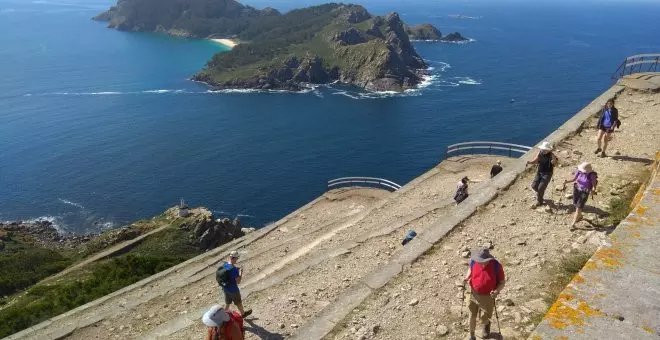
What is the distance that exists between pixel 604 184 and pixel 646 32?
713 ft

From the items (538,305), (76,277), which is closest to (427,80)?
(76,277)

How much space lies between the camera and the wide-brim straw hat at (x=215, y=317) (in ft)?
24.1

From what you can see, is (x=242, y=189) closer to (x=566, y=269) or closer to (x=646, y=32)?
(x=566, y=269)

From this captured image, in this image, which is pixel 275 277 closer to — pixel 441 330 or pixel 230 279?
pixel 230 279

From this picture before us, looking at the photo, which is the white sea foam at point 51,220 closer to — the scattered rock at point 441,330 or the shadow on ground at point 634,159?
the scattered rock at point 441,330

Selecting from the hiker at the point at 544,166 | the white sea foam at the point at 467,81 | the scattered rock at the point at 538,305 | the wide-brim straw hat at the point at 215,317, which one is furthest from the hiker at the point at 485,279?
the white sea foam at the point at 467,81

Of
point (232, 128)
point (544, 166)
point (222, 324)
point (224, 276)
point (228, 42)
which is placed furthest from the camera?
point (228, 42)

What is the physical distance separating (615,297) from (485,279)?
1821 mm

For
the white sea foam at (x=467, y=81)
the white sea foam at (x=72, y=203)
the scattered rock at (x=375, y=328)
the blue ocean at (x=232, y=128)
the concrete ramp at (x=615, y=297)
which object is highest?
the concrete ramp at (x=615, y=297)

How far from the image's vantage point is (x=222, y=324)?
7477mm

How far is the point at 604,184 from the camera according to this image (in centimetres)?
1320

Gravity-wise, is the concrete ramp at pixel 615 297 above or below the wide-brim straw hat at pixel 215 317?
above

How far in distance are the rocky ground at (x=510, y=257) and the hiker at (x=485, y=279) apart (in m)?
0.90

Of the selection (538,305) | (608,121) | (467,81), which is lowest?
(467,81)
